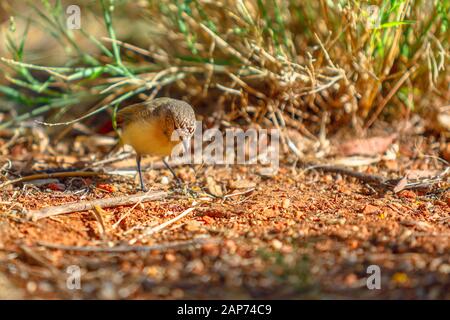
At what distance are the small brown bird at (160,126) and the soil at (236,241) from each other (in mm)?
375

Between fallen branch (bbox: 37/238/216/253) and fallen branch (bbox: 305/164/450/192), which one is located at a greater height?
fallen branch (bbox: 305/164/450/192)

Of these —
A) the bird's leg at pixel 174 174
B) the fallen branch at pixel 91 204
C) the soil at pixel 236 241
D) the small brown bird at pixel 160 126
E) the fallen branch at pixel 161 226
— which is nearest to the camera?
the soil at pixel 236 241

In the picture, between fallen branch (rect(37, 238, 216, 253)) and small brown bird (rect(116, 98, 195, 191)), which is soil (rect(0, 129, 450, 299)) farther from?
small brown bird (rect(116, 98, 195, 191))

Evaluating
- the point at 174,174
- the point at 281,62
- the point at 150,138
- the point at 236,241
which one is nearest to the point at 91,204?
the point at 150,138

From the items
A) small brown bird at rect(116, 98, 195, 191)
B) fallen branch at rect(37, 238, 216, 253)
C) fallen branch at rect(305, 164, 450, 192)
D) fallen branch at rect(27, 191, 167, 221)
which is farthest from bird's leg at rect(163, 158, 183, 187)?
fallen branch at rect(37, 238, 216, 253)

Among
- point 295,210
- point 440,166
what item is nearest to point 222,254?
point 295,210

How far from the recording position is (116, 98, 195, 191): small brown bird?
4941mm

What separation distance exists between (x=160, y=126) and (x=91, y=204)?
975mm

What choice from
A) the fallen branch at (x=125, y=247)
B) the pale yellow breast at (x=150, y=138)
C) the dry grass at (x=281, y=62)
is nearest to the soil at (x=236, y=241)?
the fallen branch at (x=125, y=247)

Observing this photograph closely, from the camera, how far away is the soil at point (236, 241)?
3250mm

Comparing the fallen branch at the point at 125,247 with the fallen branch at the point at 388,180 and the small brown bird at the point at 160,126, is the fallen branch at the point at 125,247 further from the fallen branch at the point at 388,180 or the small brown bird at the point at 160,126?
the fallen branch at the point at 388,180

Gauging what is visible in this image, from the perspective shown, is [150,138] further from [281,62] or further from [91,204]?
[281,62]

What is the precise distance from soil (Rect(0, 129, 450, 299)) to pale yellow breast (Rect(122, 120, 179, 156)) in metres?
0.34

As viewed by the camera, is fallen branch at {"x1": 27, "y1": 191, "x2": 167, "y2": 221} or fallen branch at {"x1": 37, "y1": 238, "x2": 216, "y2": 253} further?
fallen branch at {"x1": 27, "y1": 191, "x2": 167, "y2": 221}
